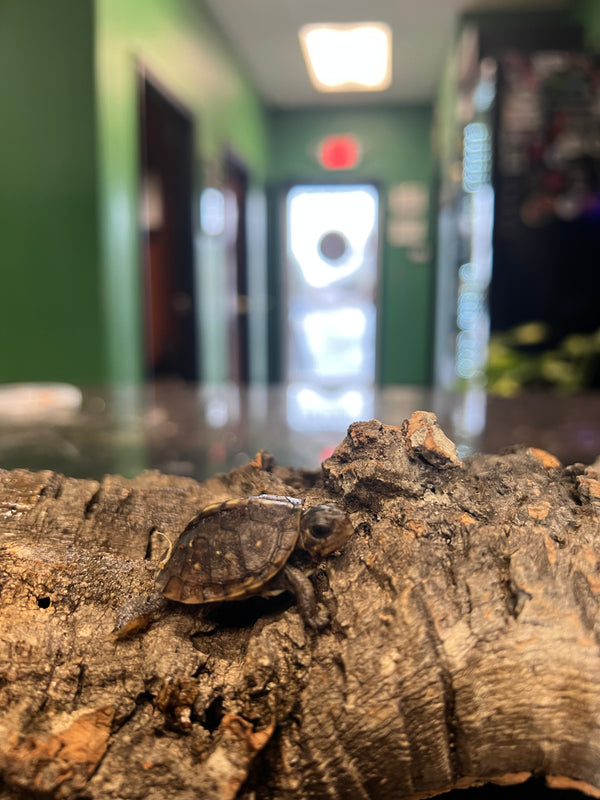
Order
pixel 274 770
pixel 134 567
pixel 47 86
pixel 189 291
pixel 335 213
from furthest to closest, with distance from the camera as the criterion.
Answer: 1. pixel 335 213
2. pixel 189 291
3. pixel 47 86
4. pixel 134 567
5. pixel 274 770

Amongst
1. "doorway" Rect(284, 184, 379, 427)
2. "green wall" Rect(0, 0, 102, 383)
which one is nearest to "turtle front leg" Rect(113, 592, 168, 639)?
"green wall" Rect(0, 0, 102, 383)

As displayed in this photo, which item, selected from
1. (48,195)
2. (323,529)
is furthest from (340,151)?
(323,529)

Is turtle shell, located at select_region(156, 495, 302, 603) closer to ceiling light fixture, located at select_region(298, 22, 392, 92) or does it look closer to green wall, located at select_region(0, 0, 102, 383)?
green wall, located at select_region(0, 0, 102, 383)

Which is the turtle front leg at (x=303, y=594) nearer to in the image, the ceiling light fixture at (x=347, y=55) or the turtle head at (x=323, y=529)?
the turtle head at (x=323, y=529)

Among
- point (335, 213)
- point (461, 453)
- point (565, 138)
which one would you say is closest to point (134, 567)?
point (461, 453)

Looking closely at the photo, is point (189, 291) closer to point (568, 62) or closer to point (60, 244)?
point (60, 244)

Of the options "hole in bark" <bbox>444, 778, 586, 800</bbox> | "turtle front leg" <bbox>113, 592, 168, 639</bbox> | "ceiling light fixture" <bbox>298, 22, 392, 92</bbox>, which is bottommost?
"hole in bark" <bbox>444, 778, 586, 800</bbox>

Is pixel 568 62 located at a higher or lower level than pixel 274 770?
higher

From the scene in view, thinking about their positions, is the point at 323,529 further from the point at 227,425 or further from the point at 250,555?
the point at 227,425
